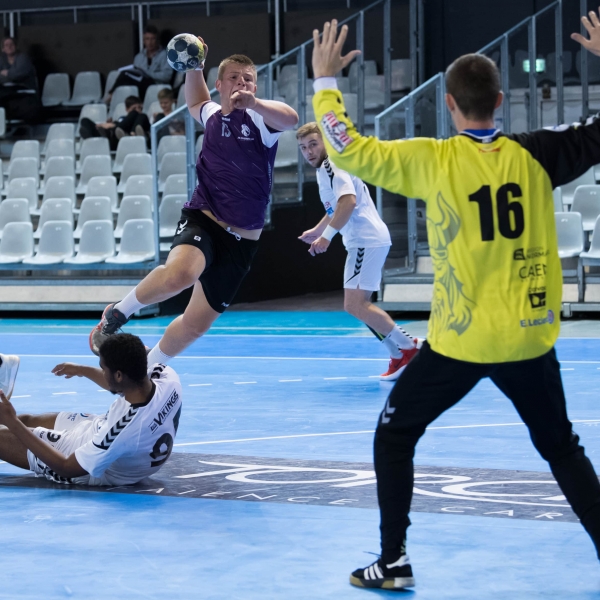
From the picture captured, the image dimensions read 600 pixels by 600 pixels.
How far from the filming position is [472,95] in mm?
3588

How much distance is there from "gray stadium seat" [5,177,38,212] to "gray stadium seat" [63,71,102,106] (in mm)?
2815

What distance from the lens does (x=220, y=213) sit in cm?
665

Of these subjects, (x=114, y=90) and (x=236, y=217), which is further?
(x=114, y=90)

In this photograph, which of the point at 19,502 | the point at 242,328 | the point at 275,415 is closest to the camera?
the point at 19,502

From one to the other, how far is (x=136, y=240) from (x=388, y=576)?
445 inches

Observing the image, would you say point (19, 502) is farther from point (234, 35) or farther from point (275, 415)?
point (234, 35)

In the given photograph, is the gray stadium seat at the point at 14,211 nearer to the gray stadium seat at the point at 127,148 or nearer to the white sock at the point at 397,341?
the gray stadium seat at the point at 127,148

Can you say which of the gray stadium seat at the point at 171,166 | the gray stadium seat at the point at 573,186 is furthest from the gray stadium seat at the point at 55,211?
the gray stadium seat at the point at 573,186

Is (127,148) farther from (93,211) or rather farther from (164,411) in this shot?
(164,411)

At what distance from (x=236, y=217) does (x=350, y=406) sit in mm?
1697

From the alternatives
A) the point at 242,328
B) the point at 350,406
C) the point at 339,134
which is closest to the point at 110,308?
the point at 350,406

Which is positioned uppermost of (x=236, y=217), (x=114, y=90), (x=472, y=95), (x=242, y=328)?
(x=114, y=90)

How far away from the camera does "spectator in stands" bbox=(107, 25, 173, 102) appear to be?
57.3 feet

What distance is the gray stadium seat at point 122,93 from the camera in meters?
17.7
